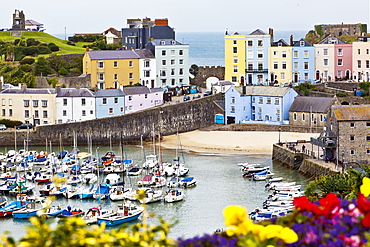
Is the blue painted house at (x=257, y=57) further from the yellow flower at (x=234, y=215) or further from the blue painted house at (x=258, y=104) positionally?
the yellow flower at (x=234, y=215)

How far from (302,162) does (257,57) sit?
67.4 ft

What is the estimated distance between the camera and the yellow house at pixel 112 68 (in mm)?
54938

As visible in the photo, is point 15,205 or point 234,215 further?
point 15,205

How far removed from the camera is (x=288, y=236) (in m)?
9.55

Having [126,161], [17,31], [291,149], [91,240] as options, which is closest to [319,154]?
[291,149]

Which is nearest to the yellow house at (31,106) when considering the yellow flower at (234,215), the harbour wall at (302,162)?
the harbour wall at (302,162)

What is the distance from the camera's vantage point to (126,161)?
39.3m

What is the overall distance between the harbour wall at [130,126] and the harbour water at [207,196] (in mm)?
5925

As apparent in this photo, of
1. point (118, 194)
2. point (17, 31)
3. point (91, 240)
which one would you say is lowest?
point (118, 194)

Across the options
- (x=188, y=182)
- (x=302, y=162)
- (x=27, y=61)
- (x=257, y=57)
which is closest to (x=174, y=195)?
(x=188, y=182)

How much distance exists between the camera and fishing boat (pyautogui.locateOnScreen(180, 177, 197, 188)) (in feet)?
112

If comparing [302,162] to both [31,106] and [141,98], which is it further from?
[31,106]

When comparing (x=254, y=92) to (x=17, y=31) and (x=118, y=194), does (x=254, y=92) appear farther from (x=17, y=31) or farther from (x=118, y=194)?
(x=17, y=31)

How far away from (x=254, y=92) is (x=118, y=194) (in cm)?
2122
